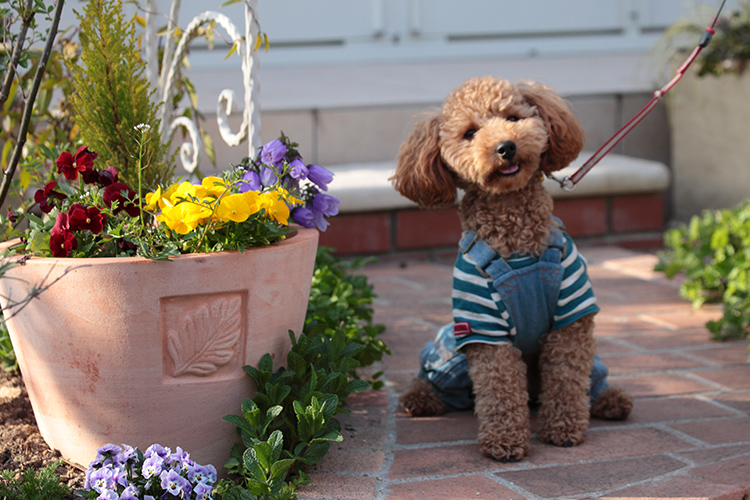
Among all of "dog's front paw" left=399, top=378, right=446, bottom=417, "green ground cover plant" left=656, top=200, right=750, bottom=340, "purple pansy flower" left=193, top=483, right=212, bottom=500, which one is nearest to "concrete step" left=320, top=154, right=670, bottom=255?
"green ground cover plant" left=656, top=200, right=750, bottom=340

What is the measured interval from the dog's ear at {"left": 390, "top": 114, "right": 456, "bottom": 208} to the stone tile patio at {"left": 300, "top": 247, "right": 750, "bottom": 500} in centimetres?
72

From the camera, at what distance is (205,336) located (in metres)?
1.90

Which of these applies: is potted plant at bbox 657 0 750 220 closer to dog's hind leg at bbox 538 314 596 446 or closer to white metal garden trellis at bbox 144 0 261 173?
dog's hind leg at bbox 538 314 596 446

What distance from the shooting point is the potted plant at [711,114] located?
4.72 metres

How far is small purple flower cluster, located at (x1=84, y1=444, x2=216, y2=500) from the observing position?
170 centimetres

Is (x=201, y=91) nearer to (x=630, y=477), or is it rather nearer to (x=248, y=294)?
(x=248, y=294)

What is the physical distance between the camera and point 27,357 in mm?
1948

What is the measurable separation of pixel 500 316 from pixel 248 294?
718 millimetres

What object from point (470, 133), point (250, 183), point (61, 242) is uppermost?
point (470, 133)

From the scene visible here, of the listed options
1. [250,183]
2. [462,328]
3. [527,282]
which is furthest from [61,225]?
[527,282]

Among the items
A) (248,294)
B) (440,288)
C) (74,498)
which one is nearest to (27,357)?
(74,498)

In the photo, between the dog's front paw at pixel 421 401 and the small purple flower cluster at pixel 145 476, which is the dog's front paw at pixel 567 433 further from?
the small purple flower cluster at pixel 145 476

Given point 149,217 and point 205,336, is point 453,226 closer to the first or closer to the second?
point 149,217

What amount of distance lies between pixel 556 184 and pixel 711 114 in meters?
1.23
